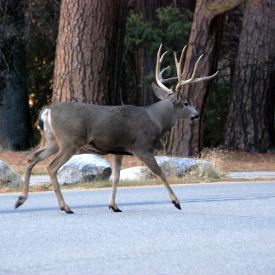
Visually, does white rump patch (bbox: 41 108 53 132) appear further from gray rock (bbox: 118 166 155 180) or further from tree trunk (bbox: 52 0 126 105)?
tree trunk (bbox: 52 0 126 105)

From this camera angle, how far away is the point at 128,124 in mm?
10008

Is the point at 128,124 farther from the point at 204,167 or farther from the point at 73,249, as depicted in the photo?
the point at 204,167

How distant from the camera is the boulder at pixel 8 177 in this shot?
12.9m

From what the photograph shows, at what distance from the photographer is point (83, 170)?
13.8 m

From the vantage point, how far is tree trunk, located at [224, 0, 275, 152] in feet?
77.9

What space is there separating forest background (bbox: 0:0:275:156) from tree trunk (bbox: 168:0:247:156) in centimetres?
3

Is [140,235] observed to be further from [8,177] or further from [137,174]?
[137,174]

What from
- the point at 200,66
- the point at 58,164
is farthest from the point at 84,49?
the point at 58,164

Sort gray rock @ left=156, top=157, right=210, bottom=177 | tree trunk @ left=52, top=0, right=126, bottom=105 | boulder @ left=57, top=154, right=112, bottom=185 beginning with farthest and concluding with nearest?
1. tree trunk @ left=52, top=0, right=126, bottom=105
2. gray rock @ left=156, top=157, right=210, bottom=177
3. boulder @ left=57, top=154, right=112, bottom=185

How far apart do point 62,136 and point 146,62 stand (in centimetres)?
1660

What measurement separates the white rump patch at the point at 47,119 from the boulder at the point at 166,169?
5.18m

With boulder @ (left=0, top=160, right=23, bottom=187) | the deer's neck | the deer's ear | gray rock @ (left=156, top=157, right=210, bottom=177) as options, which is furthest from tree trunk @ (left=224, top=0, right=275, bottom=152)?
the deer's neck

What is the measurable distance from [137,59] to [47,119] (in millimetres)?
A: 16991

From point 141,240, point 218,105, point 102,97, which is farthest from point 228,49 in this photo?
point 141,240
